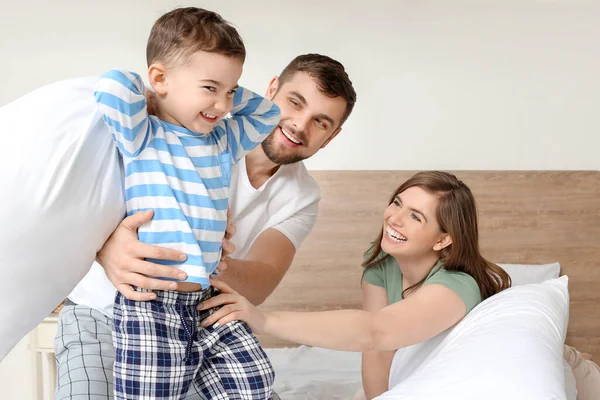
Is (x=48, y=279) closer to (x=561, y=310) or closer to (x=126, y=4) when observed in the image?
(x=561, y=310)

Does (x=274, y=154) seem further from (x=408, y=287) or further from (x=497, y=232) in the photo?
(x=497, y=232)

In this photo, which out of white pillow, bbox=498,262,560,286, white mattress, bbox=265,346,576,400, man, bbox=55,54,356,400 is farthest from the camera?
white pillow, bbox=498,262,560,286

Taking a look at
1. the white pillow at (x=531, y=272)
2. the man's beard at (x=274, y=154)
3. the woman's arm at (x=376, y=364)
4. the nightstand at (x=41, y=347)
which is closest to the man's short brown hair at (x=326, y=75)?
the man's beard at (x=274, y=154)

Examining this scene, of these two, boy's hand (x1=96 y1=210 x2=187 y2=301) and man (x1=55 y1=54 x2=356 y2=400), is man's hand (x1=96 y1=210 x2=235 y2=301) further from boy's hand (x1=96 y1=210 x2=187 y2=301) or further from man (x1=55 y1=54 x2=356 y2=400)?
man (x1=55 y1=54 x2=356 y2=400)

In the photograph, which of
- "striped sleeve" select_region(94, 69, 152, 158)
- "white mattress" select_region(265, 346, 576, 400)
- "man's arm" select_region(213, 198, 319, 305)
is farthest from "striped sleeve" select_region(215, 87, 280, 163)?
"white mattress" select_region(265, 346, 576, 400)

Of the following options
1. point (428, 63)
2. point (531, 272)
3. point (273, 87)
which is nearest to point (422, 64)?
point (428, 63)

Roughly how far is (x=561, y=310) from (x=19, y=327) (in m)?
1.24

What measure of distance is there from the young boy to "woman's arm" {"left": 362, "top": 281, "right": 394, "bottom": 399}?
70cm

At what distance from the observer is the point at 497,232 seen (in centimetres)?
338

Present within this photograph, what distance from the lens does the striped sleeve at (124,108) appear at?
1230 mm

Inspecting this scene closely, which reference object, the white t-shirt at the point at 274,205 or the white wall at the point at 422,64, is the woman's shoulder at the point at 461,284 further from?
the white wall at the point at 422,64

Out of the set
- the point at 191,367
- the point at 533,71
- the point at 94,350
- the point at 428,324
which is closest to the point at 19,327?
the point at 191,367

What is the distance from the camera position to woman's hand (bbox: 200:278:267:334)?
4.61ft

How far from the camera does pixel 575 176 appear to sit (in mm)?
3404
